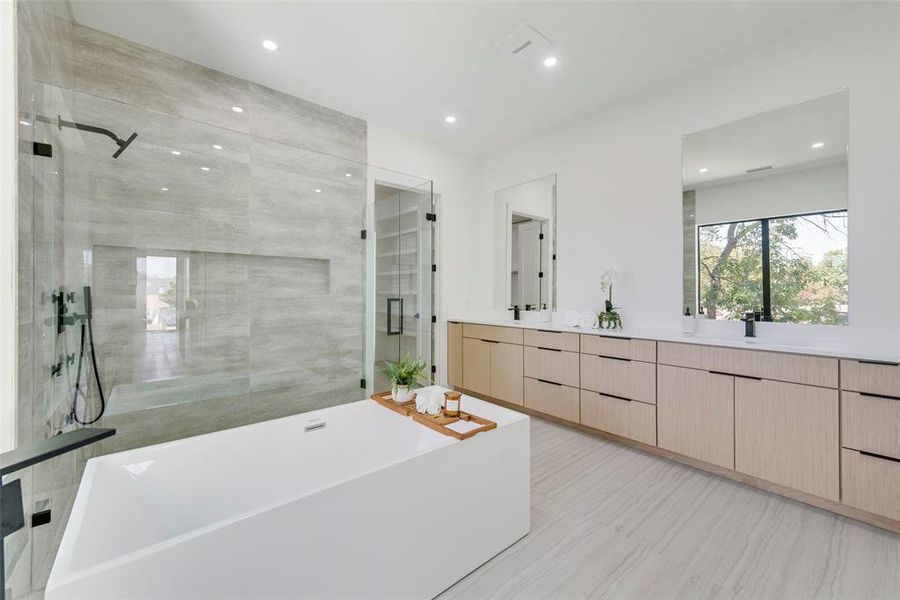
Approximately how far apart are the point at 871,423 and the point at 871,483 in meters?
0.30

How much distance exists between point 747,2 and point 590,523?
3.07 meters

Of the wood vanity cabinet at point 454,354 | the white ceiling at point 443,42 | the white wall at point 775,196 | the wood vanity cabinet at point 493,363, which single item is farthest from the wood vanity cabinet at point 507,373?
the white ceiling at point 443,42

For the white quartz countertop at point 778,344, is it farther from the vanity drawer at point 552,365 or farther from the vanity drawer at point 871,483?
the vanity drawer at point 871,483

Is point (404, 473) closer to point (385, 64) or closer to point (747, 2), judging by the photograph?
point (385, 64)

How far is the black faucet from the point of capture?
253 centimetres

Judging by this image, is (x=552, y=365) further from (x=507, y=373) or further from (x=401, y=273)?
(x=401, y=273)

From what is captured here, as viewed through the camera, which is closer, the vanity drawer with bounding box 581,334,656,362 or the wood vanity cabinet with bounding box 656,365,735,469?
the wood vanity cabinet with bounding box 656,365,735,469

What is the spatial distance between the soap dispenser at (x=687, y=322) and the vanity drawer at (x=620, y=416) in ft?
2.14

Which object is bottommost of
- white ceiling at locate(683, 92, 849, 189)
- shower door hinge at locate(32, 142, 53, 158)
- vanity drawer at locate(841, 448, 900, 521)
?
vanity drawer at locate(841, 448, 900, 521)

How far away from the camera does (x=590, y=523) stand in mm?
1922

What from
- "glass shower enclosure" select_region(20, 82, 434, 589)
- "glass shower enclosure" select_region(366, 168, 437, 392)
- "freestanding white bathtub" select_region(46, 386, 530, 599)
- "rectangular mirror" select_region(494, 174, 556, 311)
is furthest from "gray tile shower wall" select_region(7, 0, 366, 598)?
"rectangular mirror" select_region(494, 174, 556, 311)

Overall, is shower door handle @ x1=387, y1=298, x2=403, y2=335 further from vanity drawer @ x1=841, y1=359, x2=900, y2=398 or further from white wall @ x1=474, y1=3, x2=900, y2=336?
vanity drawer @ x1=841, y1=359, x2=900, y2=398

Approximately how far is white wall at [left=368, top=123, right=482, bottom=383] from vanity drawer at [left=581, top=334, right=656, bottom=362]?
159 cm

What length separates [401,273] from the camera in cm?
338
